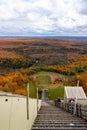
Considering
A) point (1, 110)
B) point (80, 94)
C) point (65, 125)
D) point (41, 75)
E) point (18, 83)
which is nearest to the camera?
point (1, 110)

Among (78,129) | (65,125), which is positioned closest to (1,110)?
(78,129)

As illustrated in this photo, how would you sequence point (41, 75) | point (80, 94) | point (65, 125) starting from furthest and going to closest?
point (41, 75)
point (80, 94)
point (65, 125)

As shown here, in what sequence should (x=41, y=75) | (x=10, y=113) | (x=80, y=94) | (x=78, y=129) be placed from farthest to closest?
(x=41, y=75) → (x=80, y=94) → (x=78, y=129) → (x=10, y=113)

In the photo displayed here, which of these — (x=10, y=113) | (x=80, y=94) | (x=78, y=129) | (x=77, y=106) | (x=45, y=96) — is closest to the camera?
(x=10, y=113)

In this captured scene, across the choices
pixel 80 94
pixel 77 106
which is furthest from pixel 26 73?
pixel 77 106

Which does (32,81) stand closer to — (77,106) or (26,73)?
(26,73)

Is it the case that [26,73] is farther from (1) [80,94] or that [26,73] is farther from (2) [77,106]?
(2) [77,106]

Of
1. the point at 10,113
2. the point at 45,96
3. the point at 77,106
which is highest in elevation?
the point at 10,113

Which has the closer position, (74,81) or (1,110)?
(1,110)

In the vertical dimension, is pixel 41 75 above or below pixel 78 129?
below
